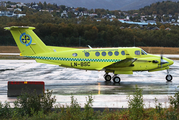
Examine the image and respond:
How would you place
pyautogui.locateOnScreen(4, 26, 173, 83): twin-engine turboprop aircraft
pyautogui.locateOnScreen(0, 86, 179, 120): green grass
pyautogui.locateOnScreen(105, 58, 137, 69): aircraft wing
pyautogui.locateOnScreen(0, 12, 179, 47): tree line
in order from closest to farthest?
pyautogui.locateOnScreen(0, 86, 179, 120): green grass, pyautogui.locateOnScreen(105, 58, 137, 69): aircraft wing, pyautogui.locateOnScreen(4, 26, 173, 83): twin-engine turboprop aircraft, pyautogui.locateOnScreen(0, 12, 179, 47): tree line

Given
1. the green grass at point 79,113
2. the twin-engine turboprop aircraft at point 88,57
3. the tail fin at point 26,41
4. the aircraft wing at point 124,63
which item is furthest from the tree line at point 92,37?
the green grass at point 79,113

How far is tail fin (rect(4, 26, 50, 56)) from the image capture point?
808 inches

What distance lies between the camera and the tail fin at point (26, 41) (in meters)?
20.5

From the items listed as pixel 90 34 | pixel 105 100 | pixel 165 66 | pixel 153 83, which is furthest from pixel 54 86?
pixel 90 34

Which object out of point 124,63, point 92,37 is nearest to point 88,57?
point 124,63

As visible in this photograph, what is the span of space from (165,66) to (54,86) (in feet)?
30.8

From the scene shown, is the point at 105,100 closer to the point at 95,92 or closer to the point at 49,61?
the point at 95,92

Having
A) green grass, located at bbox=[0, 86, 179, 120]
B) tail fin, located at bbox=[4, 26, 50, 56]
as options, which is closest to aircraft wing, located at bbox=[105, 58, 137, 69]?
tail fin, located at bbox=[4, 26, 50, 56]

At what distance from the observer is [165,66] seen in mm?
21641

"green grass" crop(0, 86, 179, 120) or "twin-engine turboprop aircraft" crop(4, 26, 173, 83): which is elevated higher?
"twin-engine turboprop aircraft" crop(4, 26, 173, 83)

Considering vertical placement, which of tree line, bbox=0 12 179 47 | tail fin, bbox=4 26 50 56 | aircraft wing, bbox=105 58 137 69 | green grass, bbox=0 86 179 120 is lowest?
green grass, bbox=0 86 179 120

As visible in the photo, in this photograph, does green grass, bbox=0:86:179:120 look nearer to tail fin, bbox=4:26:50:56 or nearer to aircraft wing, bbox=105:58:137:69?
aircraft wing, bbox=105:58:137:69

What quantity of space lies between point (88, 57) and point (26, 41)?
5.15m

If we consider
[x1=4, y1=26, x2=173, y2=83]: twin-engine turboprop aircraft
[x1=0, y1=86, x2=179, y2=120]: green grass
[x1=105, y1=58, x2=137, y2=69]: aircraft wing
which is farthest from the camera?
[x1=4, y1=26, x2=173, y2=83]: twin-engine turboprop aircraft
